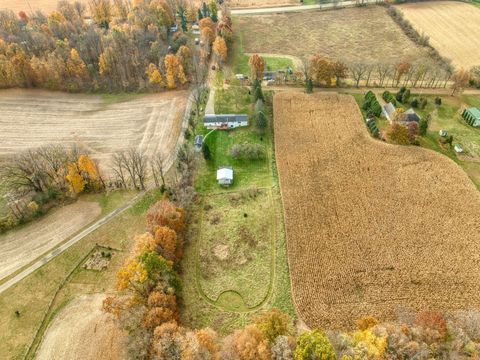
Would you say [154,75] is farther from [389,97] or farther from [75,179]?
[389,97]

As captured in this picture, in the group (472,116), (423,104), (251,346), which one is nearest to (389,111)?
(423,104)

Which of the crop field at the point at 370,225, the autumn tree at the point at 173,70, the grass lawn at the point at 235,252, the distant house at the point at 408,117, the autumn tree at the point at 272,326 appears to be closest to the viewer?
the autumn tree at the point at 272,326

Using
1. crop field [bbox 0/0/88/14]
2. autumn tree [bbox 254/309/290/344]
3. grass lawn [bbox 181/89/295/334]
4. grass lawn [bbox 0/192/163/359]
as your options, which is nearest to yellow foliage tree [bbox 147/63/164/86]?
grass lawn [bbox 181/89/295/334]

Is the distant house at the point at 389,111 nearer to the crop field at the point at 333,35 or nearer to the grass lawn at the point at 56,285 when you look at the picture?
the crop field at the point at 333,35

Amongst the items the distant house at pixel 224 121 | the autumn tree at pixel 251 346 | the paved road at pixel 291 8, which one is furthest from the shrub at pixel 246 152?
the paved road at pixel 291 8

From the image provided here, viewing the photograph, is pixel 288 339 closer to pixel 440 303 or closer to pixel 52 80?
pixel 440 303

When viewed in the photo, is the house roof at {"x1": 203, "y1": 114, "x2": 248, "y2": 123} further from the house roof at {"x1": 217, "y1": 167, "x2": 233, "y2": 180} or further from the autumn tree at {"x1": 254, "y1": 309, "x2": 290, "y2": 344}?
the autumn tree at {"x1": 254, "y1": 309, "x2": 290, "y2": 344}

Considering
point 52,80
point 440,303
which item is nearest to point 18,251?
point 52,80
